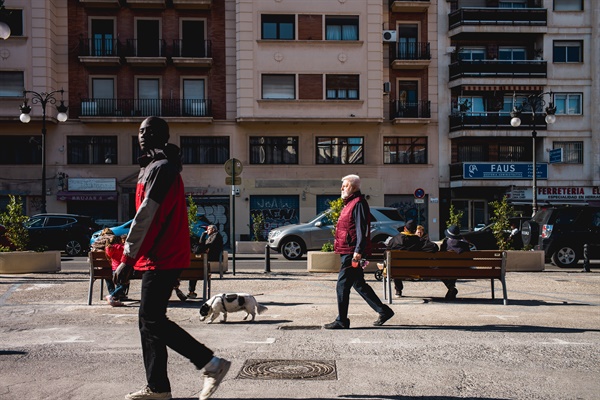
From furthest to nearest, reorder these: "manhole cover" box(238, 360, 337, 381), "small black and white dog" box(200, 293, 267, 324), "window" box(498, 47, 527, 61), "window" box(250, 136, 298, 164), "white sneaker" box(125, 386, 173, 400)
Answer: "window" box(498, 47, 527, 61), "window" box(250, 136, 298, 164), "small black and white dog" box(200, 293, 267, 324), "manhole cover" box(238, 360, 337, 381), "white sneaker" box(125, 386, 173, 400)

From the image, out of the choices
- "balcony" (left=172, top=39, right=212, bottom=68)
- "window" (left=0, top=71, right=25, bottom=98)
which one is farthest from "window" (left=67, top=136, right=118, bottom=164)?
"balcony" (left=172, top=39, right=212, bottom=68)

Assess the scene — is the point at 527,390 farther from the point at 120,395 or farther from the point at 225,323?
the point at 225,323

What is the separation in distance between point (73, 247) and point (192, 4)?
15.7 metres

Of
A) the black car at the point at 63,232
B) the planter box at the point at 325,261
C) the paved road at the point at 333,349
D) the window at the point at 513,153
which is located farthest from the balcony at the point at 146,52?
the paved road at the point at 333,349

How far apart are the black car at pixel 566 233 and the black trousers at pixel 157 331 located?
1658 cm

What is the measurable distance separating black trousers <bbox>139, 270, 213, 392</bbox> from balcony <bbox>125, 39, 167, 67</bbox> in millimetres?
31467

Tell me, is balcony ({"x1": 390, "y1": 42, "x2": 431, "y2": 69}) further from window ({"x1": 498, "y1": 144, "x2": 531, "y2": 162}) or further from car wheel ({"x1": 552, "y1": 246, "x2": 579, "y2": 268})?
car wheel ({"x1": 552, "y1": 246, "x2": 579, "y2": 268})

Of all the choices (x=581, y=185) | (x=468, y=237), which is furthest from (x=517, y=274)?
(x=581, y=185)

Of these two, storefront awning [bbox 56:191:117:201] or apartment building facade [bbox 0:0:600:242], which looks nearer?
storefront awning [bbox 56:191:117:201]

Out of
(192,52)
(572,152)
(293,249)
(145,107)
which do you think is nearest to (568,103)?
(572,152)

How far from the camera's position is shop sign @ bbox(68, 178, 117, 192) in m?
34.2

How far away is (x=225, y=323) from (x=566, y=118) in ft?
110

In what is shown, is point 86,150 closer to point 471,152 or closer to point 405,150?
point 405,150

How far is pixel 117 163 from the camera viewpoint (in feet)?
114
